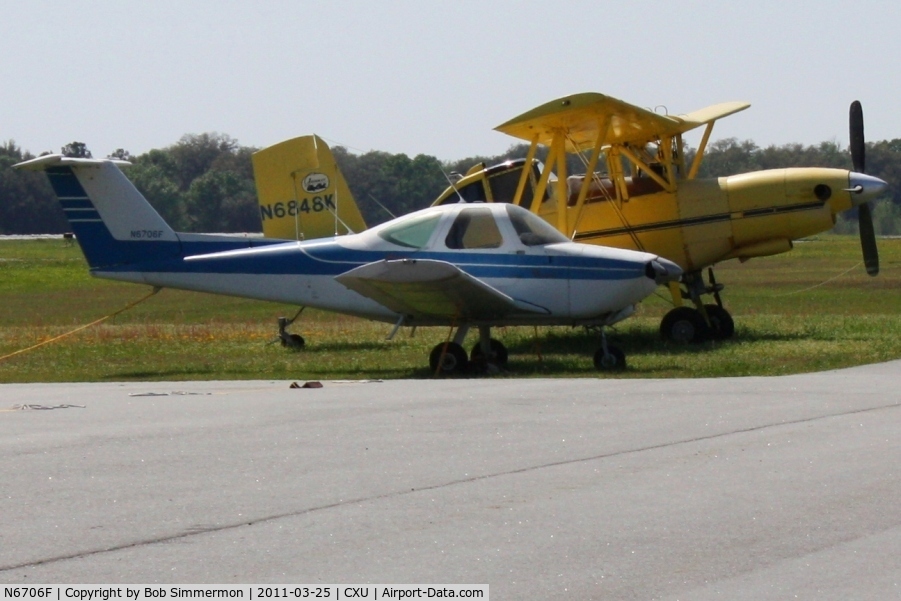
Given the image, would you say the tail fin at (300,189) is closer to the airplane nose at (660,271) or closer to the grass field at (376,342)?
the grass field at (376,342)

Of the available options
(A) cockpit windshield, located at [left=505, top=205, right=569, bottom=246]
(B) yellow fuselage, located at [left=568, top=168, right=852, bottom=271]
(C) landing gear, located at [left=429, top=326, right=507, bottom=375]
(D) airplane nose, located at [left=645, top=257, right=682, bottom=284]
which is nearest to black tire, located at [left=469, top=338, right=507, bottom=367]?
(C) landing gear, located at [left=429, top=326, right=507, bottom=375]

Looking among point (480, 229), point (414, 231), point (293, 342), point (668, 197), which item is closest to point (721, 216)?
point (668, 197)

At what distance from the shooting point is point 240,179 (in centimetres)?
9319

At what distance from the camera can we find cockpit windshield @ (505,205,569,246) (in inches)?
639

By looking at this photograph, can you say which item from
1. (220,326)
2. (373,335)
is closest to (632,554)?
(373,335)

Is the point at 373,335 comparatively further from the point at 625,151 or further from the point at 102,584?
the point at 102,584

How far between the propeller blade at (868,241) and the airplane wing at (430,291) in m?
7.59

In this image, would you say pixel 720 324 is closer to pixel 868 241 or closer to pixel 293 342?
pixel 868 241

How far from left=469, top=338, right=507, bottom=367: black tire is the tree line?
173 ft

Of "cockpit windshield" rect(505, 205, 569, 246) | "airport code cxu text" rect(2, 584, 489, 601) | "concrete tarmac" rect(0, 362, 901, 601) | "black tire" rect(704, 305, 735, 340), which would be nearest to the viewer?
"airport code cxu text" rect(2, 584, 489, 601)

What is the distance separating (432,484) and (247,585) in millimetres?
2339

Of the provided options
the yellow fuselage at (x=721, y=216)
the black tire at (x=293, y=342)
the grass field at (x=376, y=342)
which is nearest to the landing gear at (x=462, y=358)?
the grass field at (x=376, y=342)

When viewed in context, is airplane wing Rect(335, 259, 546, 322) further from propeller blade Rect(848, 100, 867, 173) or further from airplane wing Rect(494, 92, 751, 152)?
propeller blade Rect(848, 100, 867, 173)

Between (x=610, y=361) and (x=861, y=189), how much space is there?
5.92 metres
